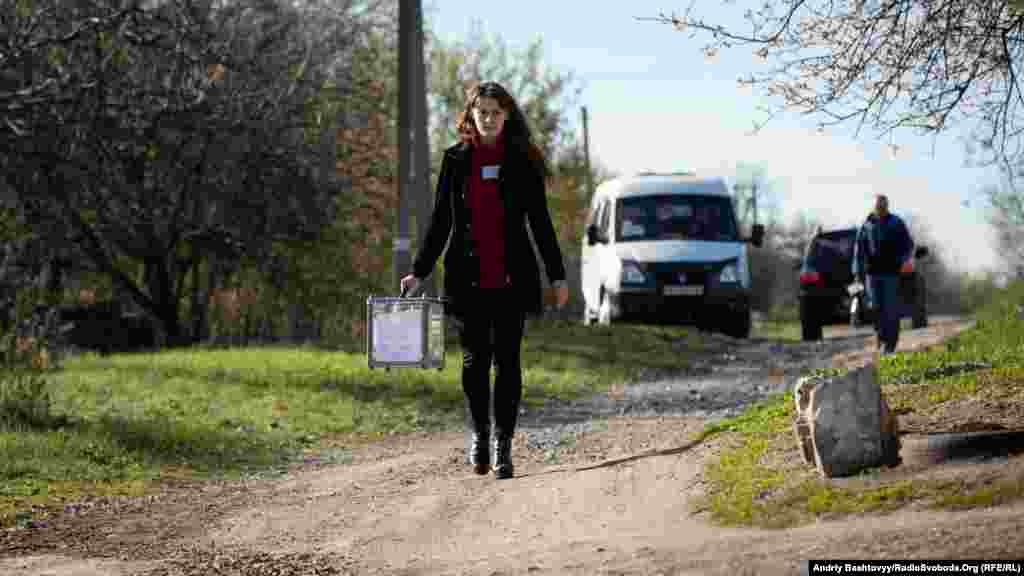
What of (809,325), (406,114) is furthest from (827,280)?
(406,114)

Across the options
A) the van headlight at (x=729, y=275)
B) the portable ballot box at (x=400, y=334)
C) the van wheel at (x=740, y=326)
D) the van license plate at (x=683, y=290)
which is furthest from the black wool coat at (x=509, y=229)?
the van wheel at (x=740, y=326)

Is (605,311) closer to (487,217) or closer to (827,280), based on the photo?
(827,280)

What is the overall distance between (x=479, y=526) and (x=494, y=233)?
183cm

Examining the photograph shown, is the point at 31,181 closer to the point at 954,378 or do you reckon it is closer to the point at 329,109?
the point at 329,109

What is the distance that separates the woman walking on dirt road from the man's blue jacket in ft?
29.7

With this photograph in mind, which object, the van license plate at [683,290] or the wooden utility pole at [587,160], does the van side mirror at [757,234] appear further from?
the wooden utility pole at [587,160]

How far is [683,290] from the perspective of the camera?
28.0m

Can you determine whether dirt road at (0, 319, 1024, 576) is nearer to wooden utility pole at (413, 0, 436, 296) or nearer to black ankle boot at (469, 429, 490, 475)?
black ankle boot at (469, 429, 490, 475)

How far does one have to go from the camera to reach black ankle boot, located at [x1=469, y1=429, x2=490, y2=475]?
33.7 feet

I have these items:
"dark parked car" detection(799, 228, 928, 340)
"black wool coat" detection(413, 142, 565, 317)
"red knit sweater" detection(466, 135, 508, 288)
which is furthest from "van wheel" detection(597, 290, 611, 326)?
"red knit sweater" detection(466, 135, 508, 288)

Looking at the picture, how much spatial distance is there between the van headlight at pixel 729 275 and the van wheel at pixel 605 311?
1.95 m

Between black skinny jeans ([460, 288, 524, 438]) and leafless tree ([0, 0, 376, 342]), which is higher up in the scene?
leafless tree ([0, 0, 376, 342])

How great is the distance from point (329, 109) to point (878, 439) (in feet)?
83.0

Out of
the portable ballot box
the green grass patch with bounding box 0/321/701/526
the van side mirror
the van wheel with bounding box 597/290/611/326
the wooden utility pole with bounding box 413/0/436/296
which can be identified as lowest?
the green grass patch with bounding box 0/321/701/526
